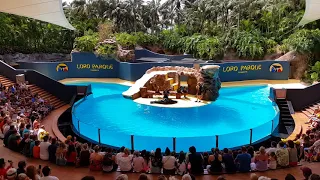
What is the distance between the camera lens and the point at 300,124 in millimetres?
14070

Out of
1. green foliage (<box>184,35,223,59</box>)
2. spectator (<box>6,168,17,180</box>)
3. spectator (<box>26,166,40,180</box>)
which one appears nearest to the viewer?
spectator (<box>6,168,17,180</box>)

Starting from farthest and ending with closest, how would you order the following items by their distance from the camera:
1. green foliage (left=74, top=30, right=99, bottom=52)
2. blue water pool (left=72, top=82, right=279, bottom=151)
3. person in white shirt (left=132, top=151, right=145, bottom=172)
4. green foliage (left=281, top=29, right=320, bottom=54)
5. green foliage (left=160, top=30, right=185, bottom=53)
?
green foliage (left=160, top=30, right=185, bottom=53) < green foliage (left=74, top=30, right=99, bottom=52) < green foliage (left=281, top=29, right=320, bottom=54) < blue water pool (left=72, top=82, right=279, bottom=151) < person in white shirt (left=132, top=151, right=145, bottom=172)

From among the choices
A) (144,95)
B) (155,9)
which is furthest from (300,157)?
(155,9)

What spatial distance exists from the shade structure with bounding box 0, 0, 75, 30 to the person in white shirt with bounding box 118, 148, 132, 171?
6512 mm

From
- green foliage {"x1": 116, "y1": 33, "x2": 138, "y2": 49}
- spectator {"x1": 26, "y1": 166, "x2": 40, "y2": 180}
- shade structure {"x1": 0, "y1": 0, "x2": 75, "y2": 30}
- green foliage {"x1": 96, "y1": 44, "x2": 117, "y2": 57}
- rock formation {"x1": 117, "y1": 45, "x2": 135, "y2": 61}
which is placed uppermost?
shade structure {"x1": 0, "y1": 0, "x2": 75, "y2": 30}

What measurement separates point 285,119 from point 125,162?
1113cm

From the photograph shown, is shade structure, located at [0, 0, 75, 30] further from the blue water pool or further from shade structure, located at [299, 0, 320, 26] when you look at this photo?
shade structure, located at [299, 0, 320, 26]

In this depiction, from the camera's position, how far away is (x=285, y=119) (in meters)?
15.6

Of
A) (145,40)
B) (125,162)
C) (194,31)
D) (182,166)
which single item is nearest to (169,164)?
(182,166)

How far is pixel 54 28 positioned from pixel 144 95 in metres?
20.8

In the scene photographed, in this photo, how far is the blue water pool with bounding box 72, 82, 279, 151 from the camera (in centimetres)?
1055

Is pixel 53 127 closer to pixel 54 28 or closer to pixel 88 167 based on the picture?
pixel 88 167

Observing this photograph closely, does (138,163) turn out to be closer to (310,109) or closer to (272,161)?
(272,161)

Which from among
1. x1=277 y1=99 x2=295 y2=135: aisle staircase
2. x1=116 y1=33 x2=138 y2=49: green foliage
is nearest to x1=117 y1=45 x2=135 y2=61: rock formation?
x1=116 y1=33 x2=138 y2=49: green foliage
